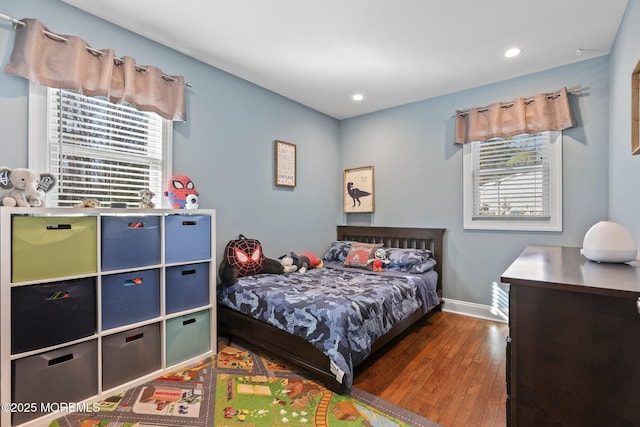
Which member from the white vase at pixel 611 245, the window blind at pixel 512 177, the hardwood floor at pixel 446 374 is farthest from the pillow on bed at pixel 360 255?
the white vase at pixel 611 245

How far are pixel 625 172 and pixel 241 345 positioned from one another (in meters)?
3.12

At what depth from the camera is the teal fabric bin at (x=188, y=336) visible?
85.7 inches

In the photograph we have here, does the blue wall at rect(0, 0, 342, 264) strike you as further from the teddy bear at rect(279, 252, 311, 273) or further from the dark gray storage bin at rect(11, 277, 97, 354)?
the dark gray storage bin at rect(11, 277, 97, 354)

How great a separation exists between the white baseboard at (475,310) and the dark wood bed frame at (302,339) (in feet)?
0.35

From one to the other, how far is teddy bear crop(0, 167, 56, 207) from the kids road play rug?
3.97 ft

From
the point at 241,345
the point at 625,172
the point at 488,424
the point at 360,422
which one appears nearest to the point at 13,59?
the point at 241,345

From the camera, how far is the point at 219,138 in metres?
2.91

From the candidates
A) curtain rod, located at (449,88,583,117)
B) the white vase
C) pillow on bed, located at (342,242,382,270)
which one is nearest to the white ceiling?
curtain rod, located at (449,88,583,117)

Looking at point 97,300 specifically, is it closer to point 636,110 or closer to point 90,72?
point 90,72

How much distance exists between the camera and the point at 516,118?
9.75ft

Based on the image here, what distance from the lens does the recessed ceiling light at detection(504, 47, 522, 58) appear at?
2.55m

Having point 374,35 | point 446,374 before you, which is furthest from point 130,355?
point 374,35

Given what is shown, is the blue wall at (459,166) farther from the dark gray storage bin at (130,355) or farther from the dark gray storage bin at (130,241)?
the dark gray storage bin at (130,355)

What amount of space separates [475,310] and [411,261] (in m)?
0.90
